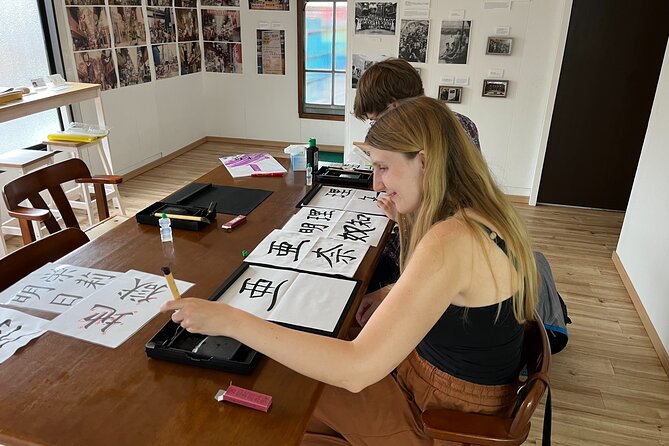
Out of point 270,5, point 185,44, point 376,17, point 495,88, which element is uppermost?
point 270,5

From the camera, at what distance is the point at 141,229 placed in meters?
1.71

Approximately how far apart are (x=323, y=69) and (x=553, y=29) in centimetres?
252

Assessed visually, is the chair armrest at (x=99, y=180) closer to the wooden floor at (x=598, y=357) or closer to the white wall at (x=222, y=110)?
the wooden floor at (x=598, y=357)

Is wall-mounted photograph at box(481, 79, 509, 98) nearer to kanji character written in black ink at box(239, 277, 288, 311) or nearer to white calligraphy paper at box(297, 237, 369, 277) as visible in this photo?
white calligraphy paper at box(297, 237, 369, 277)

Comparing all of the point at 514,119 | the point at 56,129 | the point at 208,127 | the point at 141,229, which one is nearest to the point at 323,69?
the point at 208,127

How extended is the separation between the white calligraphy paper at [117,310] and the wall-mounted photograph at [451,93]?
10.8 feet

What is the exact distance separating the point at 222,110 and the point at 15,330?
5.02 metres

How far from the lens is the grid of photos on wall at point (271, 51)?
539cm

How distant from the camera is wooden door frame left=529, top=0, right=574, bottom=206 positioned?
3.69 meters

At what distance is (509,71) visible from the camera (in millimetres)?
3943

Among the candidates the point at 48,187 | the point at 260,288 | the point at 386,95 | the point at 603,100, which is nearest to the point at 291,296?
the point at 260,288

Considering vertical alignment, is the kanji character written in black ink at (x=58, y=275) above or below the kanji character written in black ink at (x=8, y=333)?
above

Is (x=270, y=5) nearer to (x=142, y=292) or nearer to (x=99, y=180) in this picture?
(x=99, y=180)

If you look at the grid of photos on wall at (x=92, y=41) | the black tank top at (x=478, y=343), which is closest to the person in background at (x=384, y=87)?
the black tank top at (x=478, y=343)
